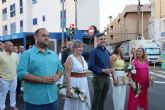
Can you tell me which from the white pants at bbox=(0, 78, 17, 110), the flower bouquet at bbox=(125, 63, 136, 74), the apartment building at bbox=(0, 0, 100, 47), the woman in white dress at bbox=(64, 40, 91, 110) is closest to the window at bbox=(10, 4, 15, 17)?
the apartment building at bbox=(0, 0, 100, 47)

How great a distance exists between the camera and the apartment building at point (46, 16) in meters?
37.7

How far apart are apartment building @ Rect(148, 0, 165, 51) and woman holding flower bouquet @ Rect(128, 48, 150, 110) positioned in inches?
1397

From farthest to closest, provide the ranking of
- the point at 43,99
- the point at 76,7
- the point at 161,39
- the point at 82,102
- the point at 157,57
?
the point at 161,39 < the point at 157,57 < the point at 76,7 < the point at 82,102 < the point at 43,99

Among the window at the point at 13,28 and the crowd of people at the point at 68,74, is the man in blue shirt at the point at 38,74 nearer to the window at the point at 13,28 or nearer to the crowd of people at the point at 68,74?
the crowd of people at the point at 68,74

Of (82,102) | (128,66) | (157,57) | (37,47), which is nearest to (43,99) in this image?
(37,47)

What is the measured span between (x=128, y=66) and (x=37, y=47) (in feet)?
13.8

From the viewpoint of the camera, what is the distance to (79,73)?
7.18 m

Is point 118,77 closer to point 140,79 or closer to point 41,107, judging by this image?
point 140,79

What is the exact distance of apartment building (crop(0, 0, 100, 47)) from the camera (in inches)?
1484

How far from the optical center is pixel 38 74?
17.3 ft

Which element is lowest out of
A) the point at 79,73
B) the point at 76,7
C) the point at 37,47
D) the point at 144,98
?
the point at 144,98

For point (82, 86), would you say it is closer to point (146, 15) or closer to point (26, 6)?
point (26, 6)

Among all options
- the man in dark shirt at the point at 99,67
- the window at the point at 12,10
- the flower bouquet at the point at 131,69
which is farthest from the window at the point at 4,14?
the man in dark shirt at the point at 99,67

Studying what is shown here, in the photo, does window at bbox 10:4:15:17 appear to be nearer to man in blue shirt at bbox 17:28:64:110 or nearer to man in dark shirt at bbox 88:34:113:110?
man in dark shirt at bbox 88:34:113:110
